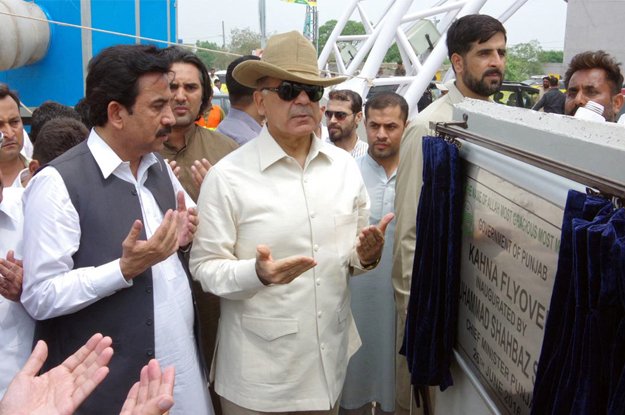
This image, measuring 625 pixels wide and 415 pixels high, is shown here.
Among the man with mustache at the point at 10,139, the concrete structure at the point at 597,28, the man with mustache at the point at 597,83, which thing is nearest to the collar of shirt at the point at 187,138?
the man with mustache at the point at 10,139

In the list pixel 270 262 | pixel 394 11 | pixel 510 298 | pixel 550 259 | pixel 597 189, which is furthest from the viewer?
pixel 394 11

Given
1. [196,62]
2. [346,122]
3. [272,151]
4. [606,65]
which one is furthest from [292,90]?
[606,65]

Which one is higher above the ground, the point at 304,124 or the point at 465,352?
the point at 304,124

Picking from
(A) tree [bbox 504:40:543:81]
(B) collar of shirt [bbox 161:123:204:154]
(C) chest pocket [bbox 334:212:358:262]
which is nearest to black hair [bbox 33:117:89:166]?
(B) collar of shirt [bbox 161:123:204:154]

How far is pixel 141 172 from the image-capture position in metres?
2.36

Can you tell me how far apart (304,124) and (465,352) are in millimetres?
1003

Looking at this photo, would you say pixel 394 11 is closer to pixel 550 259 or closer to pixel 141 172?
pixel 141 172

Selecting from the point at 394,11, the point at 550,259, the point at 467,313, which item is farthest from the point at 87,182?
the point at 394,11

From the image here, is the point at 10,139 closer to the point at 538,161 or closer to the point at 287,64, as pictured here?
the point at 287,64

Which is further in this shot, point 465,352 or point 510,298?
point 465,352

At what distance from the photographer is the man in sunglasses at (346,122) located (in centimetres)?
479

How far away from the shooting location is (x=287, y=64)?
8.04 feet

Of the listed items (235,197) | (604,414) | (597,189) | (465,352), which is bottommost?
(465,352)

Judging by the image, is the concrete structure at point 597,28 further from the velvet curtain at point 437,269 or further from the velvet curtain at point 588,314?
the velvet curtain at point 588,314
